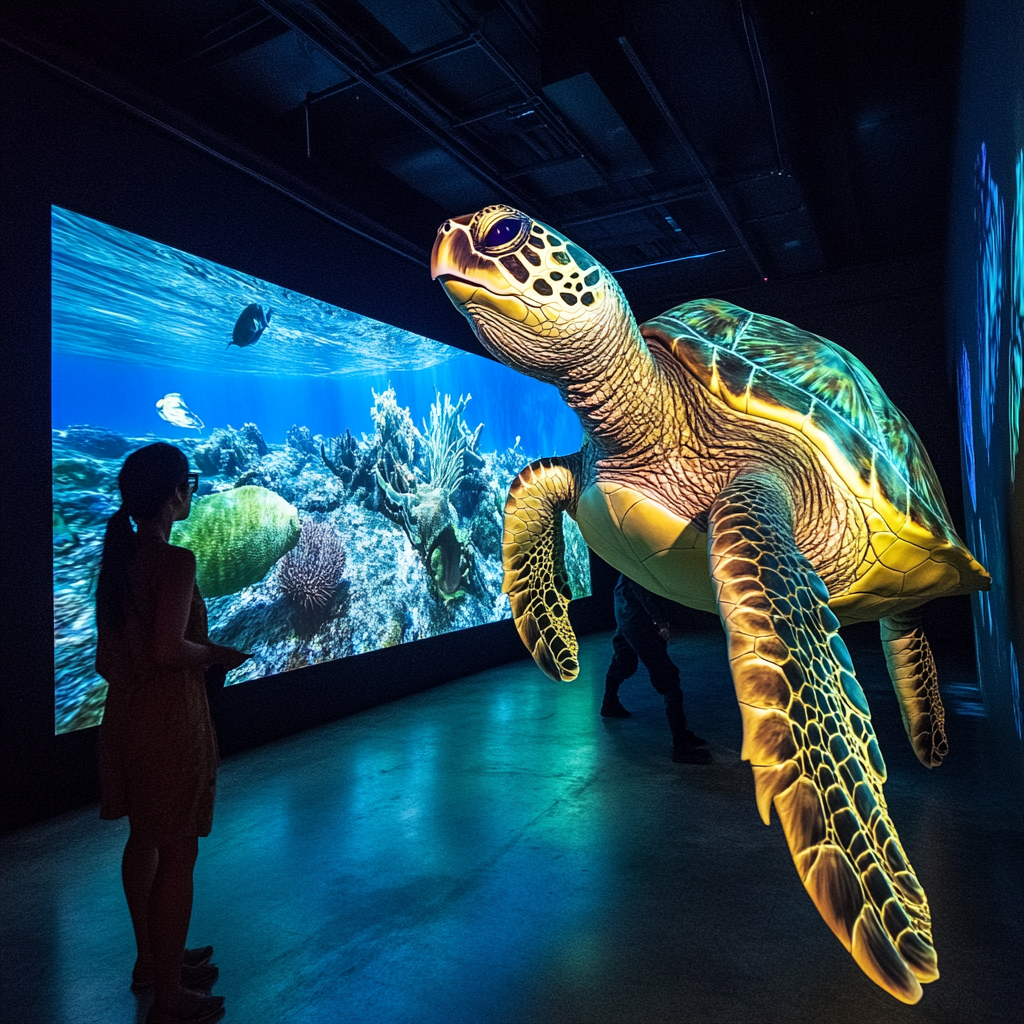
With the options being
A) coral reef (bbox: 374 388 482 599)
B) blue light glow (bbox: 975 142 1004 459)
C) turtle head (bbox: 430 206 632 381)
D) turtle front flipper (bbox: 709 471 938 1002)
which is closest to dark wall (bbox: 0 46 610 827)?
Result: coral reef (bbox: 374 388 482 599)

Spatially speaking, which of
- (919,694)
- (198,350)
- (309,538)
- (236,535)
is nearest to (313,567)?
(309,538)

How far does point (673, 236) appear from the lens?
5.47 meters

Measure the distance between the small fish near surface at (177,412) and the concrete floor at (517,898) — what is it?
1.63m

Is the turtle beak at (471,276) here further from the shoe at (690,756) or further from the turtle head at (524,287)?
the shoe at (690,756)

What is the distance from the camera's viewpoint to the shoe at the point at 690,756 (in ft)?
8.82

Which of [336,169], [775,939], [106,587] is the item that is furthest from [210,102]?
[775,939]

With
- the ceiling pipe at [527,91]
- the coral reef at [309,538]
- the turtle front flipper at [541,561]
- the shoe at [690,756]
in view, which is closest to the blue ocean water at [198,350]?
the coral reef at [309,538]

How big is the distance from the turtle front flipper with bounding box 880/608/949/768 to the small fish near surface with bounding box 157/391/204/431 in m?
3.16

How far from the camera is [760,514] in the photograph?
144 centimetres

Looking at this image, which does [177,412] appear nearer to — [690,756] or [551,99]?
[551,99]

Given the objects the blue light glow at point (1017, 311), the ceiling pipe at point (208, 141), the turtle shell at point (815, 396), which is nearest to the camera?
the blue light glow at point (1017, 311)

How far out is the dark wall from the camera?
241 cm

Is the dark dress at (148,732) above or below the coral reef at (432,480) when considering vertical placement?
below

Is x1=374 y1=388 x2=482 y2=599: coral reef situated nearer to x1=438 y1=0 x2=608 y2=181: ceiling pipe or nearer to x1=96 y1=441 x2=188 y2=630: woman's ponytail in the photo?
x1=438 y1=0 x2=608 y2=181: ceiling pipe
